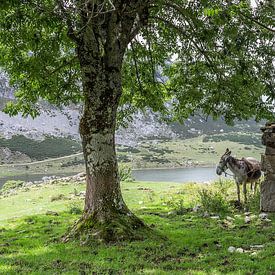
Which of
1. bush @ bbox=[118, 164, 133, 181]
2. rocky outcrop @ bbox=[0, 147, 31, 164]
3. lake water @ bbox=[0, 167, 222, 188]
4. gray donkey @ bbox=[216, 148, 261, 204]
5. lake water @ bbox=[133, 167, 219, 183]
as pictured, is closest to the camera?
gray donkey @ bbox=[216, 148, 261, 204]

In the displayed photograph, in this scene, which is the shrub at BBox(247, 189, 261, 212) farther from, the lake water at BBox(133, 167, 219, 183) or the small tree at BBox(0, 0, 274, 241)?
the lake water at BBox(133, 167, 219, 183)

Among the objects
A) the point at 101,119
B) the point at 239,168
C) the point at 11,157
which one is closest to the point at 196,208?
the point at 239,168

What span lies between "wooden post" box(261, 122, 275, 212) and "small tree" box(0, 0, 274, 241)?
135cm

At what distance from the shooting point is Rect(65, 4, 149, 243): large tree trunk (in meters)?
12.0

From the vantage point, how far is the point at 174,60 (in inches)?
793

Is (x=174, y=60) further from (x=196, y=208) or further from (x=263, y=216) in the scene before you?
(x=263, y=216)

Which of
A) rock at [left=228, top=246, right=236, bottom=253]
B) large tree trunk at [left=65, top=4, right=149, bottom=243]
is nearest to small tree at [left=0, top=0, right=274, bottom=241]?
large tree trunk at [left=65, top=4, right=149, bottom=243]

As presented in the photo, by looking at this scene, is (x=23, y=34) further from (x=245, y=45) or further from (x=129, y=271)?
(x=129, y=271)

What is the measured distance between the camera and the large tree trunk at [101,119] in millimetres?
11977

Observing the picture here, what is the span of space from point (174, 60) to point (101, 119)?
9.16 metres

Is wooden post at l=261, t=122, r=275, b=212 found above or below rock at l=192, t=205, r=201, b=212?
above

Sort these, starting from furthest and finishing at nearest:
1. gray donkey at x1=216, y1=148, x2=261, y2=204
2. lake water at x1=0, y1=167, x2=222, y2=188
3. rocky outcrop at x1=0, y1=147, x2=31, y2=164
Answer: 1. rocky outcrop at x1=0, y1=147, x2=31, y2=164
2. lake water at x1=0, y1=167, x2=222, y2=188
3. gray donkey at x1=216, y1=148, x2=261, y2=204

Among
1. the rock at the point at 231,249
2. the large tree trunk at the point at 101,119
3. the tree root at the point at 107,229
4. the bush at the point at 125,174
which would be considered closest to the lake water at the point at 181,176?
the bush at the point at 125,174

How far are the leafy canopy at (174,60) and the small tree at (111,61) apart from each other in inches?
1.7
